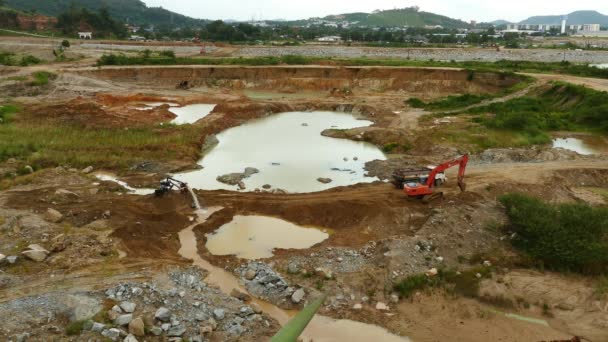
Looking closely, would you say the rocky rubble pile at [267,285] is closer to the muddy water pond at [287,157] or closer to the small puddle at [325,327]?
the small puddle at [325,327]

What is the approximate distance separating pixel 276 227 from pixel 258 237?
89cm

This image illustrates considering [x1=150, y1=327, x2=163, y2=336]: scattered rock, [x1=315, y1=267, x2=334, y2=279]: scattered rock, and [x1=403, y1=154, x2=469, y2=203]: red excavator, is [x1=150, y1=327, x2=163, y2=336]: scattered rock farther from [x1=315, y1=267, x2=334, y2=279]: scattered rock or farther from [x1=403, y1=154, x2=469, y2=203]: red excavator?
[x1=403, y1=154, x2=469, y2=203]: red excavator

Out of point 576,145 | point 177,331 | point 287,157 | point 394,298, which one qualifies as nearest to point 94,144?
point 287,157

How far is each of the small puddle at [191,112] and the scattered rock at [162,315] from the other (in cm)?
2121

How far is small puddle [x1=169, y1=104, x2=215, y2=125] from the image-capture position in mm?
30648

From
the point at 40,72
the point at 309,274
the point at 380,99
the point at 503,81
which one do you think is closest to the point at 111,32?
the point at 40,72

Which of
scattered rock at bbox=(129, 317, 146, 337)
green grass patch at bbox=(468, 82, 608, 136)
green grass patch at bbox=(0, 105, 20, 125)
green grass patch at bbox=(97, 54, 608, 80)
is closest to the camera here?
scattered rock at bbox=(129, 317, 146, 337)

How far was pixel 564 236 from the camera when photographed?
492 inches

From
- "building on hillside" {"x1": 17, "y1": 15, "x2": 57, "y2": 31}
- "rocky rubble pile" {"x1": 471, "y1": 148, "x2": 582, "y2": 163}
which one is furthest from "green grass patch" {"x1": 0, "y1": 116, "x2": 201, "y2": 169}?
"building on hillside" {"x1": 17, "y1": 15, "x2": 57, "y2": 31}

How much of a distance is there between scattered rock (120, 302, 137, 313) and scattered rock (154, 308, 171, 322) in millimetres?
536

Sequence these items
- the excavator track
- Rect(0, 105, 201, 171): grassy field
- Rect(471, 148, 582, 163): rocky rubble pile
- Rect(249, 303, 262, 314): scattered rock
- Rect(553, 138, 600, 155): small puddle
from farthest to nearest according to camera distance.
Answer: Rect(553, 138, 600, 155): small puddle < Rect(471, 148, 582, 163): rocky rubble pile < Rect(0, 105, 201, 171): grassy field < the excavator track < Rect(249, 303, 262, 314): scattered rock

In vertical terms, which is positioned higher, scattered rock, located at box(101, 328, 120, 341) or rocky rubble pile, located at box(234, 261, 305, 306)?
scattered rock, located at box(101, 328, 120, 341)

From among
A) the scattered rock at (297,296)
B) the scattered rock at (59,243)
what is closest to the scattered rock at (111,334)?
the scattered rock at (297,296)

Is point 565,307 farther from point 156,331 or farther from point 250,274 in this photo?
point 156,331
